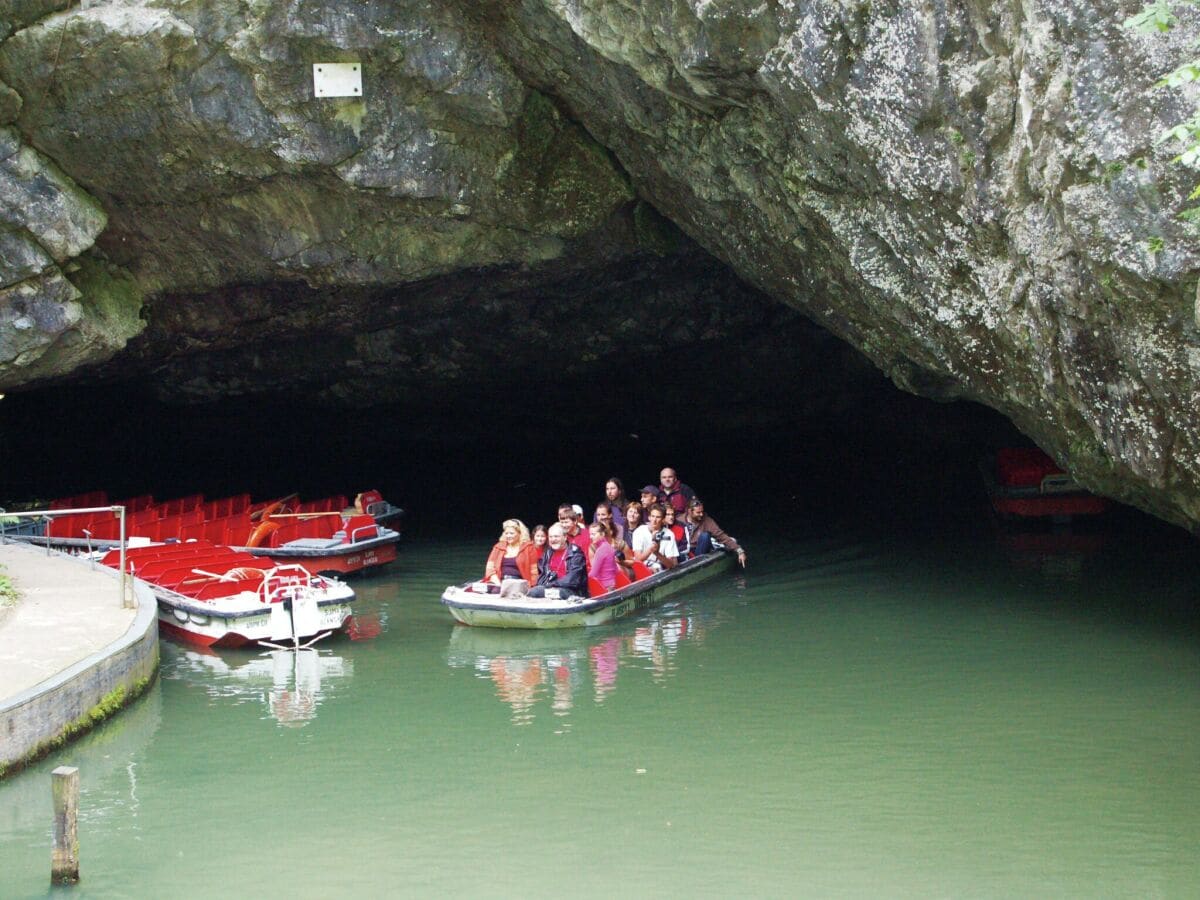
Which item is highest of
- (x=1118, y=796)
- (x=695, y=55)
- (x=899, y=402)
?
(x=695, y=55)

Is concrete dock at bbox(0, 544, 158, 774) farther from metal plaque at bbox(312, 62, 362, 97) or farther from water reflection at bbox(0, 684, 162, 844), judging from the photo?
metal plaque at bbox(312, 62, 362, 97)

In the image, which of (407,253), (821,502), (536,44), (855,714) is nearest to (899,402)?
(821,502)

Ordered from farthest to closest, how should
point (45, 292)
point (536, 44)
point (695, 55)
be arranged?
point (45, 292), point (536, 44), point (695, 55)

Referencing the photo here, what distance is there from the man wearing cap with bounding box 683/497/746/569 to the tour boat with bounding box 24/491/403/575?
12.3 feet

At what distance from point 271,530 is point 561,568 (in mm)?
5131

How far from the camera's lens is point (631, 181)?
15570mm

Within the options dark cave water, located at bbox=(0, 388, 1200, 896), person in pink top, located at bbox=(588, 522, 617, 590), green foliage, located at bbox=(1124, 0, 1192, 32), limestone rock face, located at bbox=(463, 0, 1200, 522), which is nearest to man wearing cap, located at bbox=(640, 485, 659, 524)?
dark cave water, located at bbox=(0, 388, 1200, 896)

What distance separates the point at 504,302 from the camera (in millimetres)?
20062

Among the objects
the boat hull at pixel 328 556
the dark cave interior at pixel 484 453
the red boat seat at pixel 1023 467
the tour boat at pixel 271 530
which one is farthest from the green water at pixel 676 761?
the dark cave interior at pixel 484 453

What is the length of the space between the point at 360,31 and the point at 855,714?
808cm

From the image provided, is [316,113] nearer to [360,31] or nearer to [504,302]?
[360,31]

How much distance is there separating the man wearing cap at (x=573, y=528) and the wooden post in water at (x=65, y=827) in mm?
7297

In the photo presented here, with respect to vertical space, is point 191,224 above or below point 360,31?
below

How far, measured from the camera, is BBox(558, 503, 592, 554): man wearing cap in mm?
13969
